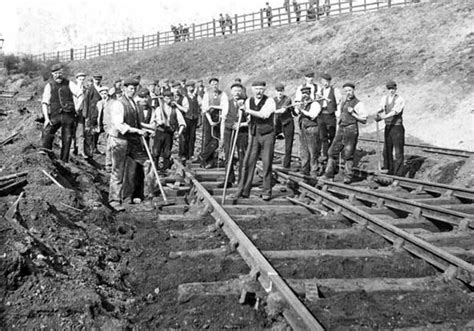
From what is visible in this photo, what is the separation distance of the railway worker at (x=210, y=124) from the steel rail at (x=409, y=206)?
344 centimetres

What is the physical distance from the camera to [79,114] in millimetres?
12391

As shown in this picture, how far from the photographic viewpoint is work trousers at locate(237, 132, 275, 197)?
833 cm

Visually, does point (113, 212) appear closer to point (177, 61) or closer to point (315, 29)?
point (315, 29)

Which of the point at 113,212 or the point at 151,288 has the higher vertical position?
the point at 113,212

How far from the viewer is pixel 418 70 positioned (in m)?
23.3

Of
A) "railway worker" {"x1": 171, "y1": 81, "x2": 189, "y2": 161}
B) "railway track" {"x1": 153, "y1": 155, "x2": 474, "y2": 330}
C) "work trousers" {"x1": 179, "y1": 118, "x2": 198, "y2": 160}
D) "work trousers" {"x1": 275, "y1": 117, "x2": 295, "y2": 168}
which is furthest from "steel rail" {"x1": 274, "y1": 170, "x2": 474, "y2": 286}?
"work trousers" {"x1": 179, "y1": 118, "x2": 198, "y2": 160}

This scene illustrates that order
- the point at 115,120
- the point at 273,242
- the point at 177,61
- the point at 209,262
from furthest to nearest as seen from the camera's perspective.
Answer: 1. the point at 177,61
2. the point at 115,120
3. the point at 273,242
4. the point at 209,262

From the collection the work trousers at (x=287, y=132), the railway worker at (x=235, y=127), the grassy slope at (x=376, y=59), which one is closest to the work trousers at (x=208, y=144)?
the work trousers at (x=287, y=132)

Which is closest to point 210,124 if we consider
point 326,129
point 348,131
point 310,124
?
point 310,124

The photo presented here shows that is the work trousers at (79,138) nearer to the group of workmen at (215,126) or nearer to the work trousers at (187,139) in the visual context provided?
the group of workmen at (215,126)

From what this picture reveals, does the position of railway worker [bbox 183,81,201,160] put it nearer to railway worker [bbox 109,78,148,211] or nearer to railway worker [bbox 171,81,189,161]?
railway worker [bbox 171,81,189,161]

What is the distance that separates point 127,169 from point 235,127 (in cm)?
206

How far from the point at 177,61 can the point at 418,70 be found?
69.8 ft

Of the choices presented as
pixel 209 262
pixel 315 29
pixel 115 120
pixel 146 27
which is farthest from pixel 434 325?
pixel 146 27
